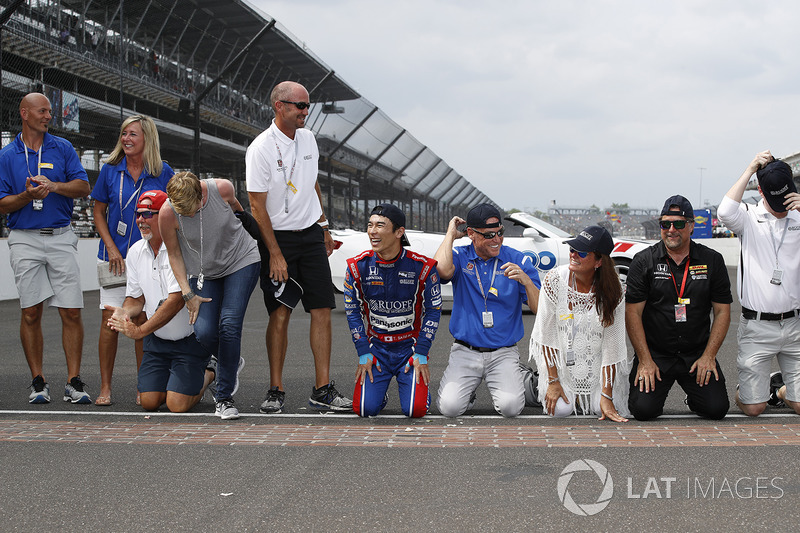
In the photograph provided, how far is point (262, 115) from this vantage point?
24016 millimetres

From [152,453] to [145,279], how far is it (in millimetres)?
1490

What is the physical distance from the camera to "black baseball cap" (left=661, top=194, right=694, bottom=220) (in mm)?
4949

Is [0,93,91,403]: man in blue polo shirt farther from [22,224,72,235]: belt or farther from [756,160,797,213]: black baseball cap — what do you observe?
[756,160,797,213]: black baseball cap

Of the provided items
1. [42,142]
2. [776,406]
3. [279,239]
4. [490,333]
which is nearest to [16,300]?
[42,142]

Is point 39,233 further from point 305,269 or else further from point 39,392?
point 305,269

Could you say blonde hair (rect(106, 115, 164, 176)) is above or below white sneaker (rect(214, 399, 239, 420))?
above

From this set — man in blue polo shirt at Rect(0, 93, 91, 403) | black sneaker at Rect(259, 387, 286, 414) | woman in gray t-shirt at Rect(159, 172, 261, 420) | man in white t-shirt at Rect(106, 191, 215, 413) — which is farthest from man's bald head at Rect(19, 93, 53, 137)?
black sneaker at Rect(259, 387, 286, 414)

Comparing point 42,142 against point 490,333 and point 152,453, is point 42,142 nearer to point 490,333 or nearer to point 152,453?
point 152,453

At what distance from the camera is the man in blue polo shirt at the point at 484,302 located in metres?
5.24

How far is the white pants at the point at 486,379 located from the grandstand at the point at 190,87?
8.73 meters

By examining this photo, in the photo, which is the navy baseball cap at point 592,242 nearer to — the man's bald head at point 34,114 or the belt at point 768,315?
the belt at point 768,315

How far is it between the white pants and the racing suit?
16 cm

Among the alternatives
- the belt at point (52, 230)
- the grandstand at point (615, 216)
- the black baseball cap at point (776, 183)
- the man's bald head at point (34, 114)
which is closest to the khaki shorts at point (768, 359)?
the black baseball cap at point (776, 183)

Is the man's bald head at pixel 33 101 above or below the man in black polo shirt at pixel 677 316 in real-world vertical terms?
above
